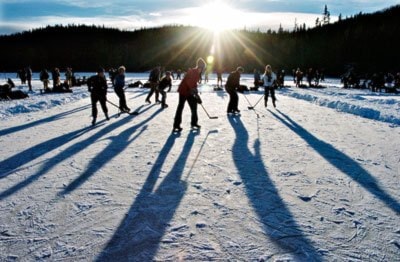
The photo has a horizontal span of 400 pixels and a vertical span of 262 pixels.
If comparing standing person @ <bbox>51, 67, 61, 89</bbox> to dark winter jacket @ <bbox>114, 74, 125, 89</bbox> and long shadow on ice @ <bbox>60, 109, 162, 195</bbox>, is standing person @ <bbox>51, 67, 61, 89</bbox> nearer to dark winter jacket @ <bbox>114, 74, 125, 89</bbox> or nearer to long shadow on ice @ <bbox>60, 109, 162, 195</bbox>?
dark winter jacket @ <bbox>114, 74, 125, 89</bbox>

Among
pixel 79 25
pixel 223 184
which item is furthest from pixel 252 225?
pixel 79 25

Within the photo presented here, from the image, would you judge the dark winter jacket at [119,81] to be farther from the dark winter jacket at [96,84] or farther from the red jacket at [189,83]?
the red jacket at [189,83]

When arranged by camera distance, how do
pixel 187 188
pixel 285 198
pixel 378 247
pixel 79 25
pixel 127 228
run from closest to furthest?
pixel 378 247 < pixel 127 228 < pixel 285 198 < pixel 187 188 < pixel 79 25

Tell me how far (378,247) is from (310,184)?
5.18 ft

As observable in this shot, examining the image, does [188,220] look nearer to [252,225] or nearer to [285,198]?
[252,225]

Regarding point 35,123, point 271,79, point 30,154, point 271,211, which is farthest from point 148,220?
point 271,79

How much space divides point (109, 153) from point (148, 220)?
2.88 meters

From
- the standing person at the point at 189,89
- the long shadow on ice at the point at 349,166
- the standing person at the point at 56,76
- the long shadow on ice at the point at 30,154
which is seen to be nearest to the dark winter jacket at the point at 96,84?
the long shadow on ice at the point at 30,154

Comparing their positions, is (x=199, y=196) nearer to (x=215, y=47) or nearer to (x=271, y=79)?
(x=271, y=79)

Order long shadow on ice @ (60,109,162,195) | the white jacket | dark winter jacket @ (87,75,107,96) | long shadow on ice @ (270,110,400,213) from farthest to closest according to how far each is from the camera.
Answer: the white jacket
dark winter jacket @ (87,75,107,96)
long shadow on ice @ (60,109,162,195)
long shadow on ice @ (270,110,400,213)

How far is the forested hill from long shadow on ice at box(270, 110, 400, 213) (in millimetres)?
67703

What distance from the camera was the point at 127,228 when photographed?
3.08m

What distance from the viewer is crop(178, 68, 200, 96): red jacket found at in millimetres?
7656

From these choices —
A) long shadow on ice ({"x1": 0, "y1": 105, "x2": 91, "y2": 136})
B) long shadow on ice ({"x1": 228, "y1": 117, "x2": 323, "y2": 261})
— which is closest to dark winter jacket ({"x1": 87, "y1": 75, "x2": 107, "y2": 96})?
long shadow on ice ({"x1": 0, "y1": 105, "x2": 91, "y2": 136})
